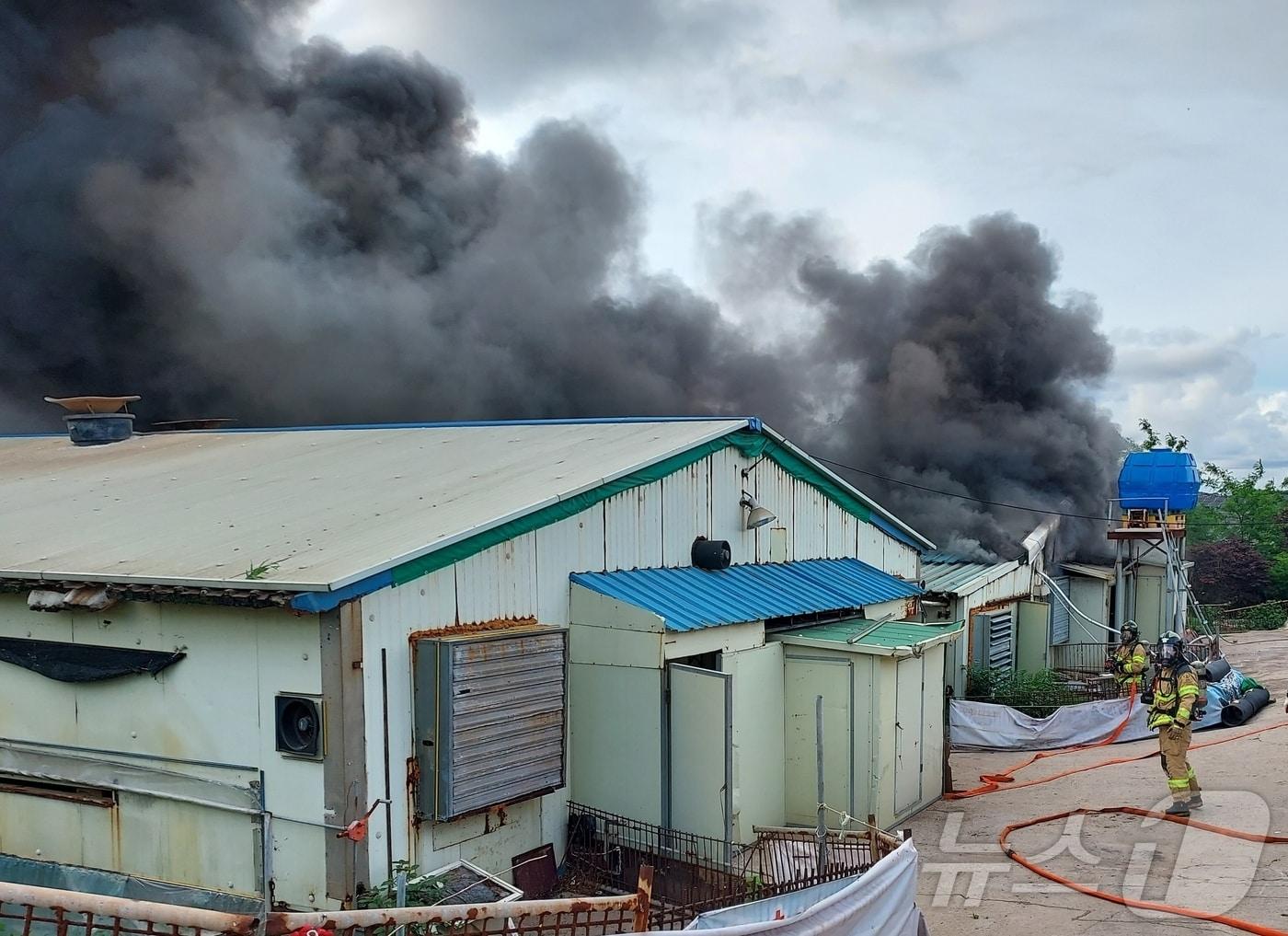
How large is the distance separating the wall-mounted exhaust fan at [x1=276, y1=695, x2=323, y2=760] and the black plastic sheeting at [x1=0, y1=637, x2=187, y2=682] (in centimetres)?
99

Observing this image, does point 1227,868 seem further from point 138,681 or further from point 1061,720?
point 138,681

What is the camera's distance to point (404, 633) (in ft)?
24.6

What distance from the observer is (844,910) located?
19.9 ft

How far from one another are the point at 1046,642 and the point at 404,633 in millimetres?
15460

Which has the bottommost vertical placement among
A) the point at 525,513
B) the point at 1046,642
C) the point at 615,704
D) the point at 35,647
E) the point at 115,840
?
the point at 1046,642

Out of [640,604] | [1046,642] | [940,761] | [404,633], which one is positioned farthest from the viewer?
[1046,642]

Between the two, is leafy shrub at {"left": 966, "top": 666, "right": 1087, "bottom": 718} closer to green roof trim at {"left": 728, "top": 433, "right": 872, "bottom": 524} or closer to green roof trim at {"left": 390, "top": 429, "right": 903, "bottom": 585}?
green roof trim at {"left": 390, "top": 429, "right": 903, "bottom": 585}

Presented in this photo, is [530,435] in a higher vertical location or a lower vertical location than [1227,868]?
higher

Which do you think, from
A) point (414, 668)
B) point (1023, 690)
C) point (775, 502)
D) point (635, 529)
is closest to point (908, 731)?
point (775, 502)

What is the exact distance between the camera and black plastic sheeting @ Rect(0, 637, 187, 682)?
771 cm

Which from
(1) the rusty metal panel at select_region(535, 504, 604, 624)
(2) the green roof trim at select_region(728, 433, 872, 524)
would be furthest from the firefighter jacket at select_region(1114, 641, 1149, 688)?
(1) the rusty metal panel at select_region(535, 504, 604, 624)

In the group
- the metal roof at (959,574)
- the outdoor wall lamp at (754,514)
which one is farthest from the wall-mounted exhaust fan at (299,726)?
the metal roof at (959,574)

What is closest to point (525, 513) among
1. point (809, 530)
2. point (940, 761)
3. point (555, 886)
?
point (555, 886)

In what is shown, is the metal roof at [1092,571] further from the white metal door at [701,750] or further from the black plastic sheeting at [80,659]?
the black plastic sheeting at [80,659]
